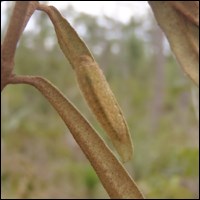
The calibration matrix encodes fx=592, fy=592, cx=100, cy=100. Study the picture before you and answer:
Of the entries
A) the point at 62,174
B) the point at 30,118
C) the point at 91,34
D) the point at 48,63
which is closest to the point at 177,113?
the point at 91,34

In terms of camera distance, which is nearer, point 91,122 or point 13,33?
point 13,33

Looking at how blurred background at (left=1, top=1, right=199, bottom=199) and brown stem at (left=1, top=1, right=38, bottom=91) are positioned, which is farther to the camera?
blurred background at (left=1, top=1, right=199, bottom=199)

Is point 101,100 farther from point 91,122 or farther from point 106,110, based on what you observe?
point 91,122

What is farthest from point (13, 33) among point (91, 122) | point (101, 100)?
point (91, 122)

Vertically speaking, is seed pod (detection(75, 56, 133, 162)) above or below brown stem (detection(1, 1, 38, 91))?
below

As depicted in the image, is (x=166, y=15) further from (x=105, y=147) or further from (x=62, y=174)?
(x=62, y=174)

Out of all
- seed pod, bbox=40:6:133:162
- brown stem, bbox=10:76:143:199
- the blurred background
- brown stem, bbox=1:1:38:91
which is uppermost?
brown stem, bbox=1:1:38:91

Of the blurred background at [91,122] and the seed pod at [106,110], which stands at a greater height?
the seed pod at [106,110]

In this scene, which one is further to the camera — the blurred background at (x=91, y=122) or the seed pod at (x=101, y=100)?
the blurred background at (x=91, y=122)
